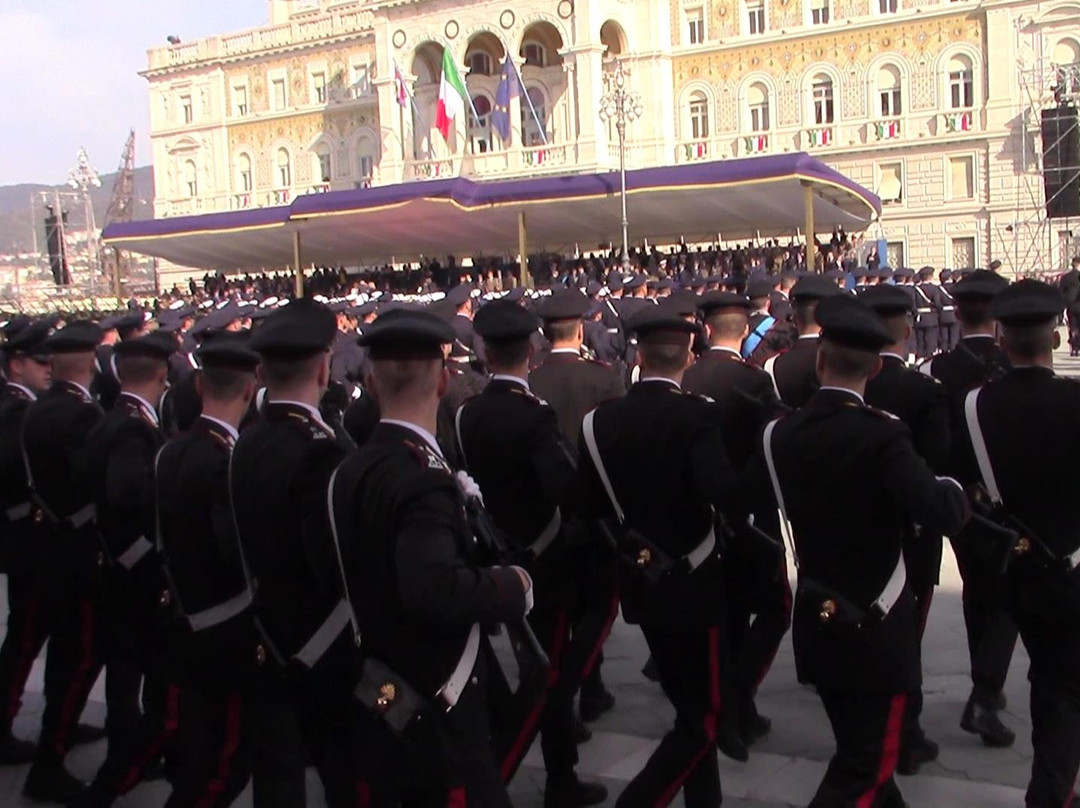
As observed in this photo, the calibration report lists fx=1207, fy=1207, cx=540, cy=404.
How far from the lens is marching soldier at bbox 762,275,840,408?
18.3ft

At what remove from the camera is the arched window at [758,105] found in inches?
1585

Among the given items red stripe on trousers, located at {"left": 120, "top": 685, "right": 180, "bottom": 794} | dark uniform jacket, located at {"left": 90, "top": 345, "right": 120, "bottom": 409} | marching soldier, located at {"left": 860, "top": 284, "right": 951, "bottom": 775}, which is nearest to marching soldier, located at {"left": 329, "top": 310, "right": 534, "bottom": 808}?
red stripe on trousers, located at {"left": 120, "top": 685, "right": 180, "bottom": 794}

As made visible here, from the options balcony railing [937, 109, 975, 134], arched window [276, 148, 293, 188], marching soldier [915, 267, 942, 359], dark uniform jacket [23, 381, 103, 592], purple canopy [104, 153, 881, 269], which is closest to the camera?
dark uniform jacket [23, 381, 103, 592]

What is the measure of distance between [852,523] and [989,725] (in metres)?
1.94

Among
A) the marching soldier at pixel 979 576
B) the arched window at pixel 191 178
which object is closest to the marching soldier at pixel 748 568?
the marching soldier at pixel 979 576

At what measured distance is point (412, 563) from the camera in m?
2.79

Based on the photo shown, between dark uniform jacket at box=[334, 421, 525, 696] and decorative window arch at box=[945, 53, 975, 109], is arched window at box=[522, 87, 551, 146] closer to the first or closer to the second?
decorative window arch at box=[945, 53, 975, 109]

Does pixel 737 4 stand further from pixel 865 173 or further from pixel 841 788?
pixel 841 788

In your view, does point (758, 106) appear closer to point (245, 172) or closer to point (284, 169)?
point (284, 169)

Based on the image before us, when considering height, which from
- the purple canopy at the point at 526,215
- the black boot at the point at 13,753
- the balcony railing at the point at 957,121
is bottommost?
the black boot at the point at 13,753

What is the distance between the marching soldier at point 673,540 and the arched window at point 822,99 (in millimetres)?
37378

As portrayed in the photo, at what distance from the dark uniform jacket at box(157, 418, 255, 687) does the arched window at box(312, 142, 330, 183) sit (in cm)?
4766

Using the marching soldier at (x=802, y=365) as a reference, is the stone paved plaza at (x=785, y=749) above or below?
below

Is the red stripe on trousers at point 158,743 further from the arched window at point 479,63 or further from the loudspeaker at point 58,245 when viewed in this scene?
the loudspeaker at point 58,245
